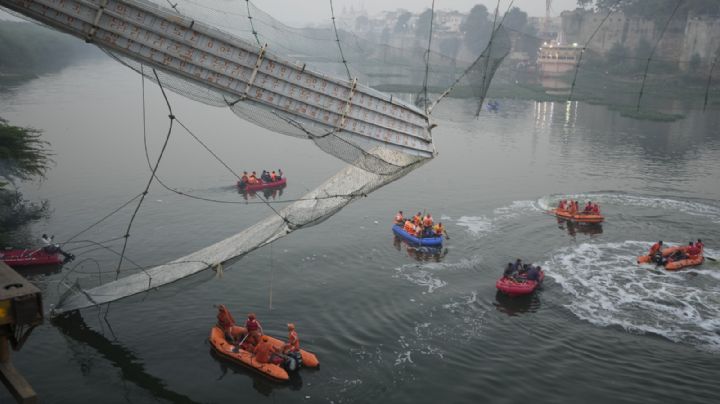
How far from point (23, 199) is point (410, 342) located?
27237 millimetres

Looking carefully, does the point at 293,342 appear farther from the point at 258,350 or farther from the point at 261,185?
the point at 261,185

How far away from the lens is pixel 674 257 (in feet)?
92.9

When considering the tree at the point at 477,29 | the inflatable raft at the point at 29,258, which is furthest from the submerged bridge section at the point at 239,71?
the tree at the point at 477,29

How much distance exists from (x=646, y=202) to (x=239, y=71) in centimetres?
3251

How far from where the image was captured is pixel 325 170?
4681cm

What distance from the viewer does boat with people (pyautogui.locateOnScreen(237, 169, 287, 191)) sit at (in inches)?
1542

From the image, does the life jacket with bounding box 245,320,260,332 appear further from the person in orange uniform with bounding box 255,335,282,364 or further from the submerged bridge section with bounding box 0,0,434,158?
the submerged bridge section with bounding box 0,0,434,158

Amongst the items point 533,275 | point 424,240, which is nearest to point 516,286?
point 533,275

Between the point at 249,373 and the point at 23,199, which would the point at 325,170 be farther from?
the point at 249,373

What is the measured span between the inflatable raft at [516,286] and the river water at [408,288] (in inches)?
20.1

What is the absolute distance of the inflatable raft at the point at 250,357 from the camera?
17500mm

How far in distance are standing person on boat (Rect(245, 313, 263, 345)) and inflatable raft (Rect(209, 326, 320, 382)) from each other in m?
0.45

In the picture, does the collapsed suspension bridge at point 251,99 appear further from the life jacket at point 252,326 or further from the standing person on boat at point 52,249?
the standing person on boat at point 52,249

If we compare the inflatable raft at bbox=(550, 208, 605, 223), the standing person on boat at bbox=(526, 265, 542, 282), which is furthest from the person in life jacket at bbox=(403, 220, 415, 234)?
the inflatable raft at bbox=(550, 208, 605, 223)
